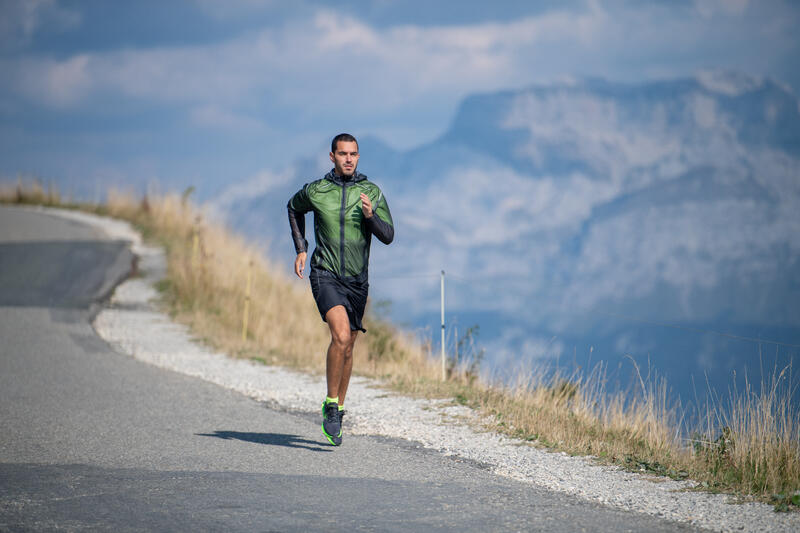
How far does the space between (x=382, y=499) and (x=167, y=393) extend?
5048mm

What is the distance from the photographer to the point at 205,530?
185 inches

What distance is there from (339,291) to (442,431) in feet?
6.25

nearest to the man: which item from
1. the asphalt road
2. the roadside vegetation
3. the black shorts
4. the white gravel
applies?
the black shorts

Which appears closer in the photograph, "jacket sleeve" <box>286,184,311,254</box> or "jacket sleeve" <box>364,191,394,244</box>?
"jacket sleeve" <box>364,191,394,244</box>

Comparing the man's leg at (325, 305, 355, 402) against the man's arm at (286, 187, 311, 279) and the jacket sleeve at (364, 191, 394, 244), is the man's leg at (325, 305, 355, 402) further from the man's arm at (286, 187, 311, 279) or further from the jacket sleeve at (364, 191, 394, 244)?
the jacket sleeve at (364, 191, 394, 244)

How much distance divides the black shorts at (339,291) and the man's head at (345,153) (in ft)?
2.77

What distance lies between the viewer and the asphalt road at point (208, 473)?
4.93m

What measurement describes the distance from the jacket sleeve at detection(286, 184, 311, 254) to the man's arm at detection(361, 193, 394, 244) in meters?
0.58

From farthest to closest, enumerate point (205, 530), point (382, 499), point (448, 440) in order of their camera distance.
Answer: point (448, 440) < point (382, 499) < point (205, 530)

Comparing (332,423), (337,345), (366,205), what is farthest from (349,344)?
(366,205)

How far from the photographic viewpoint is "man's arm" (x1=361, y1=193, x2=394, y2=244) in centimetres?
639

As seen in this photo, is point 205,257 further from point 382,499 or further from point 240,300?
point 382,499

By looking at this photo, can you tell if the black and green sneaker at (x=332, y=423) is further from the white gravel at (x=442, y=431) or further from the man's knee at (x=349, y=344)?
the white gravel at (x=442, y=431)

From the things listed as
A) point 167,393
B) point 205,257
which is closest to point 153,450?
point 167,393
